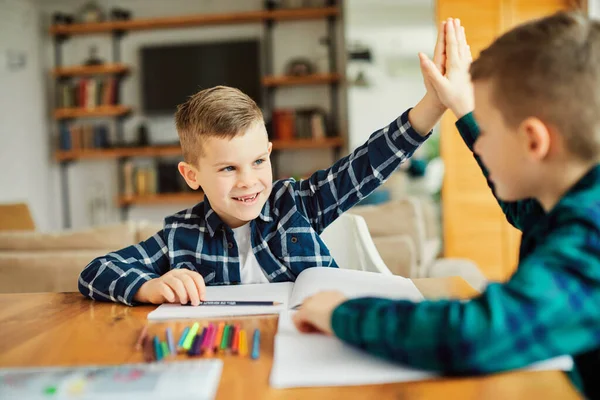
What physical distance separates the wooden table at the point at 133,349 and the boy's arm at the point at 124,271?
22 mm

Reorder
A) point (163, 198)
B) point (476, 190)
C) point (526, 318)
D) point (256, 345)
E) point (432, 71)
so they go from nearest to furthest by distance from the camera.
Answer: point (526, 318), point (256, 345), point (432, 71), point (476, 190), point (163, 198)

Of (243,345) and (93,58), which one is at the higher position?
(93,58)

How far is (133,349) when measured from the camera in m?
0.68

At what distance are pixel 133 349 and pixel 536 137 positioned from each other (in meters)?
0.53

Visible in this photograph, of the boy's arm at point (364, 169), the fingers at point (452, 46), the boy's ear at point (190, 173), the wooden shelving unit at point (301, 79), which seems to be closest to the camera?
the fingers at point (452, 46)

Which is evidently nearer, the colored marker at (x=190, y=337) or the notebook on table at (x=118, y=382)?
the notebook on table at (x=118, y=382)

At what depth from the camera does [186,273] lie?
3.09 ft

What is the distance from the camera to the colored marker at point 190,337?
0.66 metres

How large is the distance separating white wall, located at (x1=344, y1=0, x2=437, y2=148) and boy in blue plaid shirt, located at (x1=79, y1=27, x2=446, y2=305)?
3443 mm

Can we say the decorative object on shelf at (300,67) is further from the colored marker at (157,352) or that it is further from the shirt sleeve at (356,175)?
the colored marker at (157,352)

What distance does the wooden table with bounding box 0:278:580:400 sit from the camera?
0.51 m

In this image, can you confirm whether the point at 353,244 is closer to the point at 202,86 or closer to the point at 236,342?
the point at 236,342

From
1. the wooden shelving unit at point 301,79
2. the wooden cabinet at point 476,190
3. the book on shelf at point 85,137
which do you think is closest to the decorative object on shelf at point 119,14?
the book on shelf at point 85,137

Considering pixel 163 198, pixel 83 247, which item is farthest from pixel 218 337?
pixel 163 198
